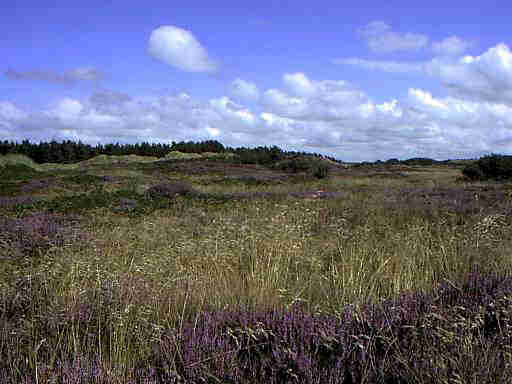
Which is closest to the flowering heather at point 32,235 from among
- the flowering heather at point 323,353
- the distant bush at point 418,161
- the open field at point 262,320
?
the open field at point 262,320

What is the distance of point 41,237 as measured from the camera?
7.89 meters

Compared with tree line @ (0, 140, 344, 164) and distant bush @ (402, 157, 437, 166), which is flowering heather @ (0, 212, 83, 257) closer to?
tree line @ (0, 140, 344, 164)

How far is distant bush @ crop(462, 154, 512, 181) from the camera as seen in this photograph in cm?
2778

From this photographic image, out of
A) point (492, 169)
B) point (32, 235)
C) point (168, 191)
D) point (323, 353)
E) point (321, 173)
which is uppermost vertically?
point (492, 169)

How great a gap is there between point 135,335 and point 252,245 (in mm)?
2734

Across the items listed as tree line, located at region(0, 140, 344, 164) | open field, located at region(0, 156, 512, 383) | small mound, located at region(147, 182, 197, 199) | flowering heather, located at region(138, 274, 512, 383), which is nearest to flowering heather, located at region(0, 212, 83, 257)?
open field, located at region(0, 156, 512, 383)

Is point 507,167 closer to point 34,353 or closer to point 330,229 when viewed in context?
point 330,229

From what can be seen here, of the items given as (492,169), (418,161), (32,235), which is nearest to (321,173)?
(492,169)

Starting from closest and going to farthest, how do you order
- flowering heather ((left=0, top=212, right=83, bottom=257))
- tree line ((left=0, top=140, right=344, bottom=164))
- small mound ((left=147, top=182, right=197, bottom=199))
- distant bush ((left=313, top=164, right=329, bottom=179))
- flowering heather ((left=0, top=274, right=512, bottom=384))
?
flowering heather ((left=0, top=274, right=512, bottom=384)), flowering heather ((left=0, top=212, right=83, bottom=257)), small mound ((left=147, top=182, right=197, bottom=199)), distant bush ((left=313, top=164, right=329, bottom=179)), tree line ((left=0, top=140, right=344, bottom=164))

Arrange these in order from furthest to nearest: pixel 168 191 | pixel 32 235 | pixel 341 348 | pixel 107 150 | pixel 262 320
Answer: pixel 107 150 < pixel 168 191 < pixel 32 235 < pixel 262 320 < pixel 341 348

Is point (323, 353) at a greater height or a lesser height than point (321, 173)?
lesser

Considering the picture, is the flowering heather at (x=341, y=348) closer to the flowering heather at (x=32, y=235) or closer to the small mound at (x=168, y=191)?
the flowering heather at (x=32, y=235)

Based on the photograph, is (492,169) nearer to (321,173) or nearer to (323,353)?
(321,173)

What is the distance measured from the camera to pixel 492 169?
28.7 meters
